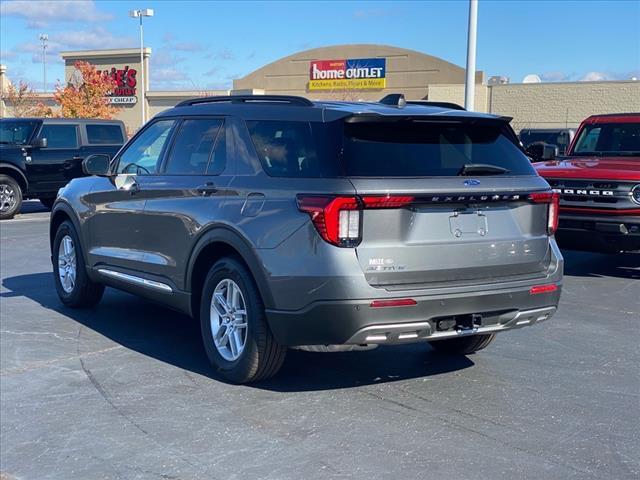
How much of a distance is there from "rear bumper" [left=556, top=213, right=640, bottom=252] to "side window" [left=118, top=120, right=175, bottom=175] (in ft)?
16.9

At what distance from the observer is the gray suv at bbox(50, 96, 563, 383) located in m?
4.62

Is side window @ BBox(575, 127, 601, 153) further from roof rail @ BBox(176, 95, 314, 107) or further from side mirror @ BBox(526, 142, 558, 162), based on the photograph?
roof rail @ BBox(176, 95, 314, 107)

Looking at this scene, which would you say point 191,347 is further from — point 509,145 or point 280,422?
point 509,145

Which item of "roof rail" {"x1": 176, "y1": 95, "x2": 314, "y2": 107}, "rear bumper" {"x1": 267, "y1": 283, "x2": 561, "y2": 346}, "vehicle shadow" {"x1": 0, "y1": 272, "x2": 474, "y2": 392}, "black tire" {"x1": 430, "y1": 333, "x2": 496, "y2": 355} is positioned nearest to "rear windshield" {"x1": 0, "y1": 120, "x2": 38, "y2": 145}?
"vehicle shadow" {"x1": 0, "y1": 272, "x2": 474, "y2": 392}

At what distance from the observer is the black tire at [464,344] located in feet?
19.9

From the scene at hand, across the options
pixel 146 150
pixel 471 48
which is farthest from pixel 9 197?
pixel 146 150

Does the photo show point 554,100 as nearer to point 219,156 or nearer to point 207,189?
point 219,156

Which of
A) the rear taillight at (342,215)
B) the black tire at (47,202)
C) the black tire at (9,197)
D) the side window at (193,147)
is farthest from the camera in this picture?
the black tire at (47,202)

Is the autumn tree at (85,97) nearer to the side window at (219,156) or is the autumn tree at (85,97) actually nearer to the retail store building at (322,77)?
the retail store building at (322,77)

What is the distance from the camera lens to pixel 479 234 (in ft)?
16.2

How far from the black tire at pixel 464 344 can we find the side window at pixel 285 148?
199 cm

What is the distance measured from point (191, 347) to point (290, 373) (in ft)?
3.62

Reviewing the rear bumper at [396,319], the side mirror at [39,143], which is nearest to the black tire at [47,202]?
the side mirror at [39,143]

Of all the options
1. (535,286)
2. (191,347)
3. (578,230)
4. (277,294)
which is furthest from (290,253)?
(578,230)
